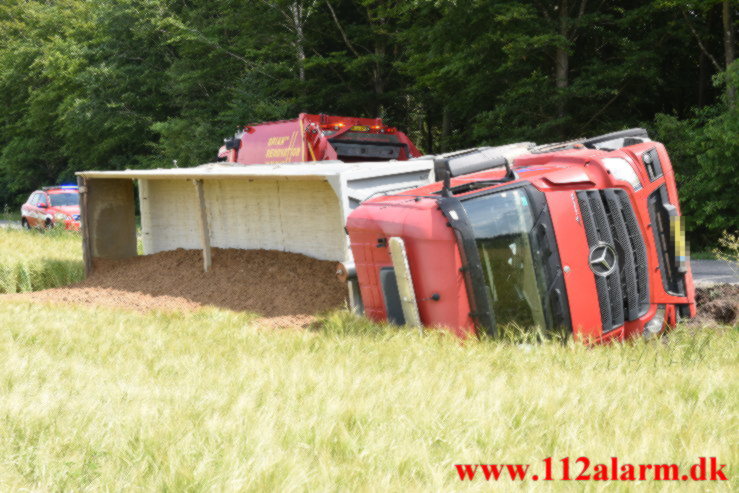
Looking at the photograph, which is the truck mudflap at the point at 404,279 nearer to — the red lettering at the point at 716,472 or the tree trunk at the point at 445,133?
the red lettering at the point at 716,472

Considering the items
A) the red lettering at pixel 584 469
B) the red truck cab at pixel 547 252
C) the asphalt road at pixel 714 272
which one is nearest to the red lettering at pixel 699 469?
→ the red lettering at pixel 584 469

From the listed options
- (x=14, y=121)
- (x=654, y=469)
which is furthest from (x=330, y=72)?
(x=14, y=121)

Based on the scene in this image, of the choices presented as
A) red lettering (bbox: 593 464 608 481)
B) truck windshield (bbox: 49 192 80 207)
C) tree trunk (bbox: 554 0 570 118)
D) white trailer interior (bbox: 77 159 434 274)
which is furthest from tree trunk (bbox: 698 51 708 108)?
truck windshield (bbox: 49 192 80 207)

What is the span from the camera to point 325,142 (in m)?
14.9

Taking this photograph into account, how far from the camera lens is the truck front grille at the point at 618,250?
6.74 metres

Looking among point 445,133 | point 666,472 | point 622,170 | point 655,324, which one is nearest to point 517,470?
point 666,472

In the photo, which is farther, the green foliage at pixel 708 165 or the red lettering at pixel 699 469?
the green foliage at pixel 708 165

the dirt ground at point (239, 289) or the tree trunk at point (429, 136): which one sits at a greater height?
the tree trunk at point (429, 136)

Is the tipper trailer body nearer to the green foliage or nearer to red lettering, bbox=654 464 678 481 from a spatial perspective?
red lettering, bbox=654 464 678 481

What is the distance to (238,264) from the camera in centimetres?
1211

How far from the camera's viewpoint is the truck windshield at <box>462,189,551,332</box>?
662cm

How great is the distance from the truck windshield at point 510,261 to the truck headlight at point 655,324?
3.71ft

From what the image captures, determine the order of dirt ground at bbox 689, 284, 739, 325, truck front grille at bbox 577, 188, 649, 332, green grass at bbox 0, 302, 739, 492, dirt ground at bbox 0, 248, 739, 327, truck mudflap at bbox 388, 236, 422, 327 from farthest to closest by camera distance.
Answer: dirt ground at bbox 0, 248, 739, 327, dirt ground at bbox 689, 284, 739, 325, truck mudflap at bbox 388, 236, 422, 327, truck front grille at bbox 577, 188, 649, 332, green grass at bbox 0, 302, 739, 492

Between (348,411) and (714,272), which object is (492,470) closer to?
(348,411)
